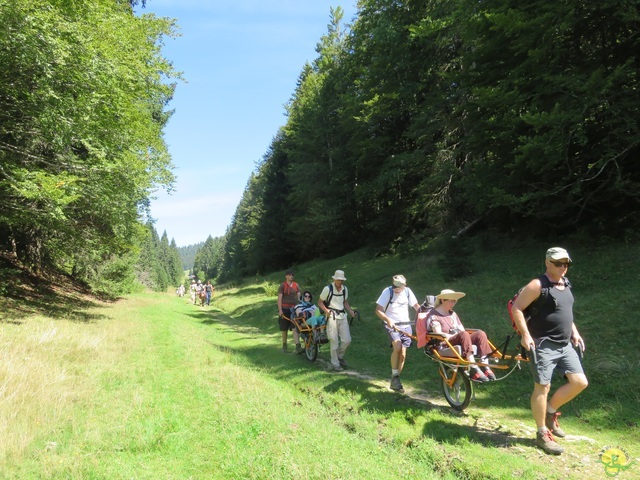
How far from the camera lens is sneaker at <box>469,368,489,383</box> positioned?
526 centimetres

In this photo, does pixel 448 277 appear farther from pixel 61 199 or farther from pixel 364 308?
pixel 61 199

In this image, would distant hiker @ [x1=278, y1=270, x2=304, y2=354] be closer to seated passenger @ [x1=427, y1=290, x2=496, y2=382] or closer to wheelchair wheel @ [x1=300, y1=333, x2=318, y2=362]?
wheelchair wheel @ [x1=300, y1=333, x2=318, y2=362]

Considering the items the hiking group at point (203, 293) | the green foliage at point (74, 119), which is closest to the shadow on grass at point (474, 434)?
the green foliage at point (74, 119)

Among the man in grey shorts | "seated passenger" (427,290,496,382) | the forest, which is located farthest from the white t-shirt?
the forest

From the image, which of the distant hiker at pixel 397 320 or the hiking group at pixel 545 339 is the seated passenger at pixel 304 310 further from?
the hiking group at pixel 545 339

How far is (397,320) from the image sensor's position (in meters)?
6.87

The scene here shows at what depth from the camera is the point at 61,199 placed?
937cm

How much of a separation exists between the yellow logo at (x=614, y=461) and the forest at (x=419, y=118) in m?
7.59

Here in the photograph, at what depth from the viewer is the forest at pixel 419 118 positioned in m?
9.66

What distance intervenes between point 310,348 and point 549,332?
6152mm

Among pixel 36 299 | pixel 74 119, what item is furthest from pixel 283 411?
pixel 36 299

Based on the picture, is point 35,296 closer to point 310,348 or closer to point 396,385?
point 310,348

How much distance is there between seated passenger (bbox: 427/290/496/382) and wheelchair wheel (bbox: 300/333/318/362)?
13.1 ft

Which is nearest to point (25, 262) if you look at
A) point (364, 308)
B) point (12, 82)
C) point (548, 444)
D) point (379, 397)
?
point (12, 82)
